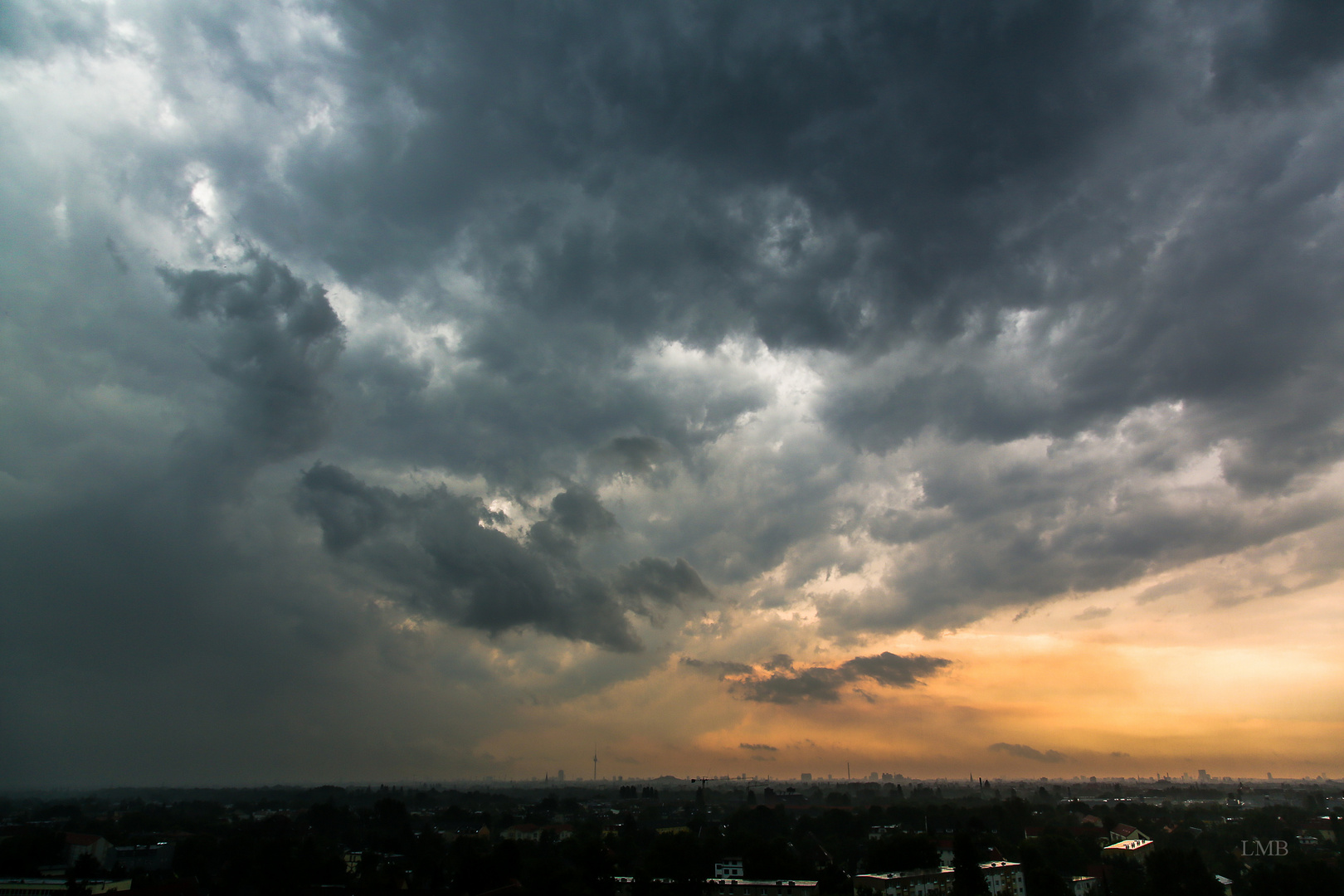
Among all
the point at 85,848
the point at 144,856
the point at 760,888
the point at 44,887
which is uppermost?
the point at 44,887

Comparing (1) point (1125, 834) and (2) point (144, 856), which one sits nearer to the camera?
(2) point (144, 856)

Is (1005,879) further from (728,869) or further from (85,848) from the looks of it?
(85,848)

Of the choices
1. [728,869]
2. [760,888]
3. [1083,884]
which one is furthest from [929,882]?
[728,869]

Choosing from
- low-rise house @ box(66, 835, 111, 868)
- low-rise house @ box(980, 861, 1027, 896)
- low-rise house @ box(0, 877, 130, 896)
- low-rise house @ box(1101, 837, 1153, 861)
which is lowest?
low-rise house @ box(1101, 837, 1153, 861)

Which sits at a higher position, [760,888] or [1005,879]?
[760,888]

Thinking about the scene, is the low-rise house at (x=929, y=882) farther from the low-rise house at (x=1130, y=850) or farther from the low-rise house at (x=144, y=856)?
the low-rise house at (x=144, y=856)

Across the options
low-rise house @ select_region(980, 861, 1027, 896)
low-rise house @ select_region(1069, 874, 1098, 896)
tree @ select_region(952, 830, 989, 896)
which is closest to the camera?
tree @ select_region(952, 830, 989, 896)

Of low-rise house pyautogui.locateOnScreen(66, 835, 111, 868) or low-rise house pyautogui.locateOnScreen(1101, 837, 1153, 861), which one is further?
low-rise house pyautogui.locateOnScreen(1101, 837, 1153, 861)

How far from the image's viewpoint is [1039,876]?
227 feet

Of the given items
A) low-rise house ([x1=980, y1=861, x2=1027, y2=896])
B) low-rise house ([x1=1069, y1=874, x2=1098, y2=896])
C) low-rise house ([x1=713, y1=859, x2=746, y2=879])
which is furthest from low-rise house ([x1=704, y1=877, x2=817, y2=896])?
low-rise house ([x1=1069, y1=874, x2=1098, y2=896])

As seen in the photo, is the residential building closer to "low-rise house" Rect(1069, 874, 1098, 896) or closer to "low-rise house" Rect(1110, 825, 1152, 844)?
"low-rise house" Rect(1069, 874, 1098, 896)

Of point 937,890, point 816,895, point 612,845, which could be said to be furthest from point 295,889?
point 937,890

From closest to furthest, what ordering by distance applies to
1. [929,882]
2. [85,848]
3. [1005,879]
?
[929,882] → [1005,879] → [85,848]

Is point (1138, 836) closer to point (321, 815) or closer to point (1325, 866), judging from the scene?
point (1325, 866)
